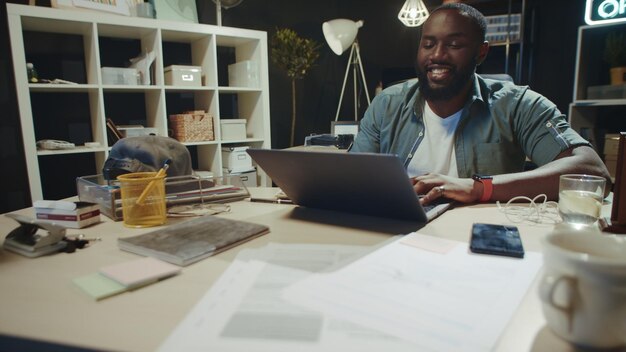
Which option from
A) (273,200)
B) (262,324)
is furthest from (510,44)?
(262,324)

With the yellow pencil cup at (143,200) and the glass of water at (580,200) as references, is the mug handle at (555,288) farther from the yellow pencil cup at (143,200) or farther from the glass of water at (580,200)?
the yellow pencil cup at (143,200)

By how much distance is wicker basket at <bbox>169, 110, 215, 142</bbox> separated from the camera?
296 cm

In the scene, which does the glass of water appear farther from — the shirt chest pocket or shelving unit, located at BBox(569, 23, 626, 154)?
shelving unit, located at BBox(569, 23, 626, 154)

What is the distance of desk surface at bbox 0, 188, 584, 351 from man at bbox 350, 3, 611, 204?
24.4 inches

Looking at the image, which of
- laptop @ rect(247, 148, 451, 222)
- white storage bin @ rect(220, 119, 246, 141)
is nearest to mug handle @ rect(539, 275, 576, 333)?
laptop @ rect(247, 148, 451, 222)

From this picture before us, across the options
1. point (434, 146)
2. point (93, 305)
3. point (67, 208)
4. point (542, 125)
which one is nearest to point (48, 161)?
point (67, 208)

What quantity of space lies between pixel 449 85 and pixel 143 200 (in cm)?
121

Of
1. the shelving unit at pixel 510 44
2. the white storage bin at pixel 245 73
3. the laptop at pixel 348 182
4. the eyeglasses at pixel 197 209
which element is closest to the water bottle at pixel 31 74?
the white storage bin at pixel 245 73

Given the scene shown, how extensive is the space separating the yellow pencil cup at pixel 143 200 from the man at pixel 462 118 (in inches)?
34.9

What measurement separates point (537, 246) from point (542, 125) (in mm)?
823

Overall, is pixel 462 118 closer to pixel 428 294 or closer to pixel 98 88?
pixel 428 294

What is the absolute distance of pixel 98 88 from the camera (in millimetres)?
2564

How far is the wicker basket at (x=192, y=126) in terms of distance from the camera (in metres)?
2.96

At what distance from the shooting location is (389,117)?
1.77 meters
